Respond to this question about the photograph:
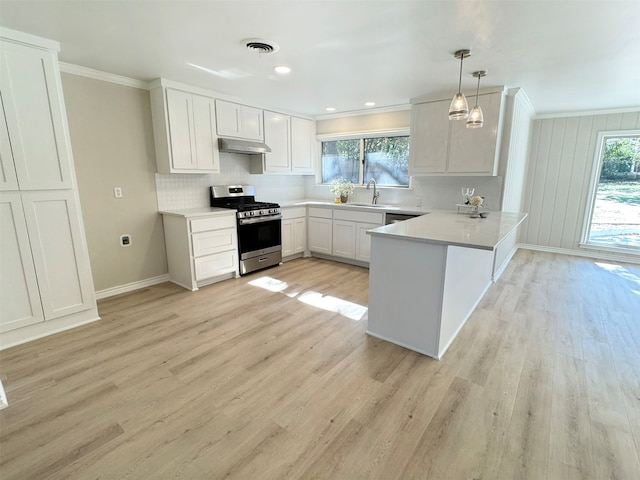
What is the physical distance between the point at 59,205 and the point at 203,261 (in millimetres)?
1491

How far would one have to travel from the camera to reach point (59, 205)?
2.68 meters

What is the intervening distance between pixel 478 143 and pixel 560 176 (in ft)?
8.81

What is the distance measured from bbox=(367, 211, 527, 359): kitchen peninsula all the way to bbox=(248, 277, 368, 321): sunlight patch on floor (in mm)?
432

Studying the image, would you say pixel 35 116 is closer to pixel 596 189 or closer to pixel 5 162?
pixel 5 162

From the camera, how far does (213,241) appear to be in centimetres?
385

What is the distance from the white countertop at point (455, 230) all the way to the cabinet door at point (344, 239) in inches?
60.6

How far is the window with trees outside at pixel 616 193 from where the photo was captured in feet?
16.0

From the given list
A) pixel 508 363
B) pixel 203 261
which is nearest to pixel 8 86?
pixel 203 261

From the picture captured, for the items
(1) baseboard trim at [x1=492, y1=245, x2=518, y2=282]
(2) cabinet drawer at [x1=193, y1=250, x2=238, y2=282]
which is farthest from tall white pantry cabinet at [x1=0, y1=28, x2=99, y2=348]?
(1) baseboard trim at [x1=492, y1=245, x2=518, y2=282]

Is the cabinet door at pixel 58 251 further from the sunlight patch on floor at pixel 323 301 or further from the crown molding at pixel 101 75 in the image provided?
the sunlight patch on floor at pixel 323 301

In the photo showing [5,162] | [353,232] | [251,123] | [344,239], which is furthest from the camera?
[344,239]

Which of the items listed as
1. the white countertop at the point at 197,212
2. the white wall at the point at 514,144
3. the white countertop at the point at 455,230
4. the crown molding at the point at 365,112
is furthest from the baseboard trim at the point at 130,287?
the white wall at the point at 514,144

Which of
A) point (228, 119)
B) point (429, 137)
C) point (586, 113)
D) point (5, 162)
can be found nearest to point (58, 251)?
point (5, 162)

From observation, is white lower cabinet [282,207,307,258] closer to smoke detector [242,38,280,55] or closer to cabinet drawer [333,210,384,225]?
cabinet drawer [333,210,384,225]
